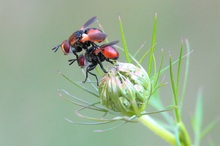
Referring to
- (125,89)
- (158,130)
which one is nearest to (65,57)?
(158,130)

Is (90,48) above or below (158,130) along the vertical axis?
above

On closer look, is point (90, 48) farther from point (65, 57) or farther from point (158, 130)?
point (65, 57)

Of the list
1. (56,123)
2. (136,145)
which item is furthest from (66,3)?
(136,145)

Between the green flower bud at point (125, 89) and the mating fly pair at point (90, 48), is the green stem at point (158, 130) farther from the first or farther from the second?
the mating fly pair at point (90, 48)

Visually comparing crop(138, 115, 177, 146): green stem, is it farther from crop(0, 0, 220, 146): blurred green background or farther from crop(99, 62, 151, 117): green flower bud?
crop(0, 0, 220, 146): blurred green background

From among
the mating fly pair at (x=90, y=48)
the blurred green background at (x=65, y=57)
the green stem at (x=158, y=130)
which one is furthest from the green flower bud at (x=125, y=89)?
the blurred green background at (x=65, y=57)

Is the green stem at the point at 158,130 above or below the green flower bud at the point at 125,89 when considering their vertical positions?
below
